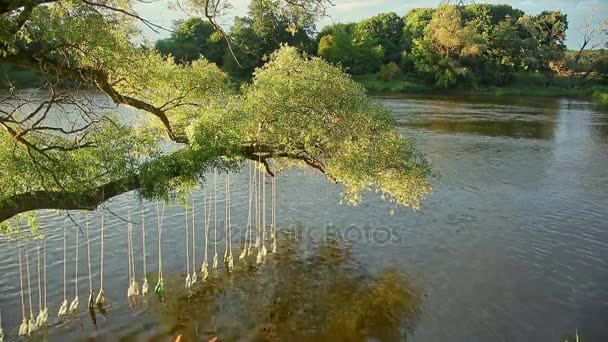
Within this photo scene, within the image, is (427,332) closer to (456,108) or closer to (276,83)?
(276,83)

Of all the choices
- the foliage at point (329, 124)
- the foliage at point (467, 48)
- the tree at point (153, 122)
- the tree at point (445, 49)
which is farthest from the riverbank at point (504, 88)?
the tree at point (153, 122)

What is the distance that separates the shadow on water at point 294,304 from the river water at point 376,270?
8 cm

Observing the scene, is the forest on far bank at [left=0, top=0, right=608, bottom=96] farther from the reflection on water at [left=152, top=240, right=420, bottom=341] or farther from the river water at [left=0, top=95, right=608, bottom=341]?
the reflection on water at [left=152, top=240, right=420, bottom=341]

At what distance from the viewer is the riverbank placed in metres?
112

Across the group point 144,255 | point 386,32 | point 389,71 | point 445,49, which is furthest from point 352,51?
point 144,255

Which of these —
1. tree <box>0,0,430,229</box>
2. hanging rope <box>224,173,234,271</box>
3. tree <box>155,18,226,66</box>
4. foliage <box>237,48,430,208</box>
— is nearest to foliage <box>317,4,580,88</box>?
tree <box>155,18,226,66</box>

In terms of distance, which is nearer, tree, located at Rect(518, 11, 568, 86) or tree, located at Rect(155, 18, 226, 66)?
tree, located at Rect(155, 18, 226, 66)

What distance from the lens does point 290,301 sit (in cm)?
2325

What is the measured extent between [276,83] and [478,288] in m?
13.7

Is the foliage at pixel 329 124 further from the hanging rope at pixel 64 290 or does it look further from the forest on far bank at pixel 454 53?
the forest on far bank at pixel 454 53

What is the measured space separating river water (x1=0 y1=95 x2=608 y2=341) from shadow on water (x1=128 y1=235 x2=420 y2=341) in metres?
0.08

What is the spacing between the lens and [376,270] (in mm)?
26703

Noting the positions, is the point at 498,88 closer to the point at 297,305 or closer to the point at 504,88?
the point at 504,88

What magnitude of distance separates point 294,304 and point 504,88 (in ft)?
349
